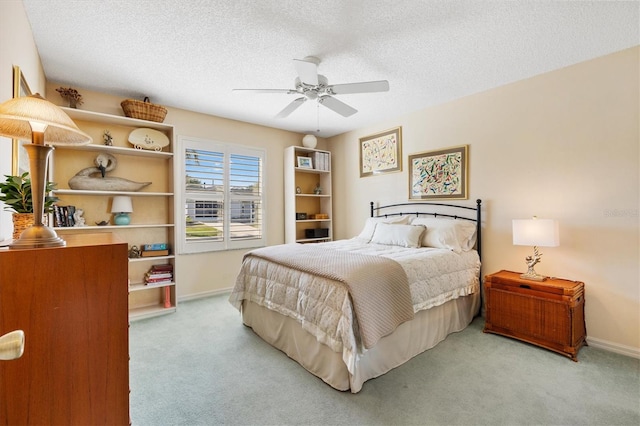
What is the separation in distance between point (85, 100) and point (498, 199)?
4.78 metres

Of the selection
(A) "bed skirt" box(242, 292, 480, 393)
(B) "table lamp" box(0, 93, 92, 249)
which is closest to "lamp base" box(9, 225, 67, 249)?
(B) "table lamp" box(0, 93, 92, 249)

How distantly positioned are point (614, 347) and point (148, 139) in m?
5.19

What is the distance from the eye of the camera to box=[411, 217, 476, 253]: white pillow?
10.6 feet

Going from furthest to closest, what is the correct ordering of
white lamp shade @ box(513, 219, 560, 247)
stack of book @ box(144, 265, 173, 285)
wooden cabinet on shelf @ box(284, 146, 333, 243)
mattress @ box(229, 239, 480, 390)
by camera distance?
wooden cabinet on shelf @ box(284, 146, 333, 243) < stack of book @ box(144, 265, 173, 285) < white lamp shade @ box(513, 219, 560, 247) < mattress @ box(229, 239, 480, 390)

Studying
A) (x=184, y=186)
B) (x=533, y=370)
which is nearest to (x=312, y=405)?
(x=533, y=370)

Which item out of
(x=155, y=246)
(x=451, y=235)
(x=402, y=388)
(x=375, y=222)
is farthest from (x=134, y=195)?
(x=451, y=235)

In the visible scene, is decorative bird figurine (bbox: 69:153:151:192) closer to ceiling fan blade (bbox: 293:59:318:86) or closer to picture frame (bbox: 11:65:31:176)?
picture frame (bbox: 11:65:31:176)

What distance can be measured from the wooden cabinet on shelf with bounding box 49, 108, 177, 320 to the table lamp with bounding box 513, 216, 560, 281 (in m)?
3.77

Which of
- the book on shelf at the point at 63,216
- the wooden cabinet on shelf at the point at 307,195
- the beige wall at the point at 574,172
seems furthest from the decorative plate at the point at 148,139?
the beige wall at the point at 574,172

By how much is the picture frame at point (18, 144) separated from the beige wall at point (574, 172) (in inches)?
155

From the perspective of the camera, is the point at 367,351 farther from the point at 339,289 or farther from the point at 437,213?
the point at 437,213

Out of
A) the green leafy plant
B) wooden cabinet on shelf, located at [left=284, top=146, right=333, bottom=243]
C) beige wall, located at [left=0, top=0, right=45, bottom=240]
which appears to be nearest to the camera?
the green leafy plant

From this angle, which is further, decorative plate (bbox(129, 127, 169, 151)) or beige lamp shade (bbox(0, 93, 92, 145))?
decorative plate (bbox(129, 127, 169, 151))

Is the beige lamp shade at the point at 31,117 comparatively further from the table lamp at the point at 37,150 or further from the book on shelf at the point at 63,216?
the book on shelf at the point at 63,216
